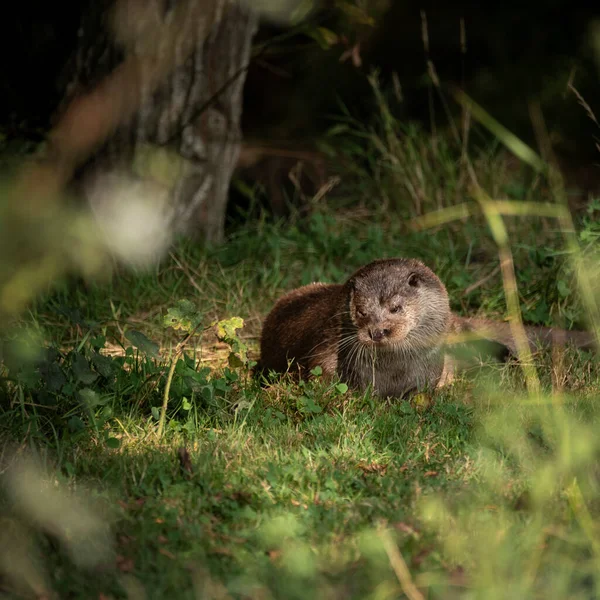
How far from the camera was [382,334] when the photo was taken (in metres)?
4.69

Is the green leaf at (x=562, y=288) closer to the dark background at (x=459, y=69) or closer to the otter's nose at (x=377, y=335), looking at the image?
the otter's nose at (x=377, y=335)

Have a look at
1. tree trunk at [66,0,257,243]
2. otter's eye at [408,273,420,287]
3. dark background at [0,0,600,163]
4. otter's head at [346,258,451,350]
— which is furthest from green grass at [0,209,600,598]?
dark background at [0,0,600,163]

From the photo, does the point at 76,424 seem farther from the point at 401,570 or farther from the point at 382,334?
the point at 401,570

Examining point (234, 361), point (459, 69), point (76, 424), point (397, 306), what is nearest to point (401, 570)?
point (76, 424)

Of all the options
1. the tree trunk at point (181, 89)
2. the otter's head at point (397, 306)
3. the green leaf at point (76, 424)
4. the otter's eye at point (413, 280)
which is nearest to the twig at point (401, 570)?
the green leaf at point (76, 424)

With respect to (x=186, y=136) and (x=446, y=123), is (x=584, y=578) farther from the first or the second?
(x=446, y=123)

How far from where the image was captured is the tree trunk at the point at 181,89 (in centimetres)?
590

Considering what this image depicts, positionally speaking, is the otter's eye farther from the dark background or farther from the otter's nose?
the dark background

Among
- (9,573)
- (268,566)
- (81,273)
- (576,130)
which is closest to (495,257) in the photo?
(81,273)

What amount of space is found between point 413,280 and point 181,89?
2169 millimetres

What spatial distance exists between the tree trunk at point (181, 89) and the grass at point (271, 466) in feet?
1.78

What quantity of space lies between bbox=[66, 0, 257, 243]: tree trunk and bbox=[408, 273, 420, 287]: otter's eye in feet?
5.77

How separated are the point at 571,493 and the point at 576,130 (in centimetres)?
649

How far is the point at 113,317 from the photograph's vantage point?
5641mm
